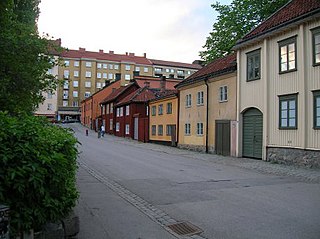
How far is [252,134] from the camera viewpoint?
66.4ft

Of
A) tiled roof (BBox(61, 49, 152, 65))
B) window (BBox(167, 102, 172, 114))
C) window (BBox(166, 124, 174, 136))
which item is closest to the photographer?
window (BBox(166, 124, 174, 136))

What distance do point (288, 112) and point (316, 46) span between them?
342 centimetres

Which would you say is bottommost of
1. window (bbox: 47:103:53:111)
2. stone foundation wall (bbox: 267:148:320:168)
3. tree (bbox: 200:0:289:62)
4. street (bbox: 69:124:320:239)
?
street (bbox: 69:124:320:239)

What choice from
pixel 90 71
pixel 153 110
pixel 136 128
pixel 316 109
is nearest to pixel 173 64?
pixel 90 71

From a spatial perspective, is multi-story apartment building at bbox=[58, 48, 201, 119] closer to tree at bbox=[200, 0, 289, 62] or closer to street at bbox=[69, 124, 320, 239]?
tree at bbox=[200, 0, 289, 62]

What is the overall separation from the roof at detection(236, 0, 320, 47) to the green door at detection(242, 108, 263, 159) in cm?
436

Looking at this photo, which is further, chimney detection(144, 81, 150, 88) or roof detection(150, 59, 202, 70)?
roof detection(150, 59, 202, 70)

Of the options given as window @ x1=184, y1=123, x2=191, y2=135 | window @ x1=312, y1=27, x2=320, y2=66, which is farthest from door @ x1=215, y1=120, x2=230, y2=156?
window @ x1=312, y1=27, x2=320, y2=66

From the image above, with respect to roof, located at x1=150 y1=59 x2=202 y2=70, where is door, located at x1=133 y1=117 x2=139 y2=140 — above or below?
below

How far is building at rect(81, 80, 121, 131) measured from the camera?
67.3 metres

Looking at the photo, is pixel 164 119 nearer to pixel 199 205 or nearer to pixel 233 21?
pixel 233 21

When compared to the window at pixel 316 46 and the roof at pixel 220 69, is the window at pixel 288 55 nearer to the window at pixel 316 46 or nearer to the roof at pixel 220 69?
the window at pixel 316 46

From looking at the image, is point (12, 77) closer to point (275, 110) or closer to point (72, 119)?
point (275, 110)

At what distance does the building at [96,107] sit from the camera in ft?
221
